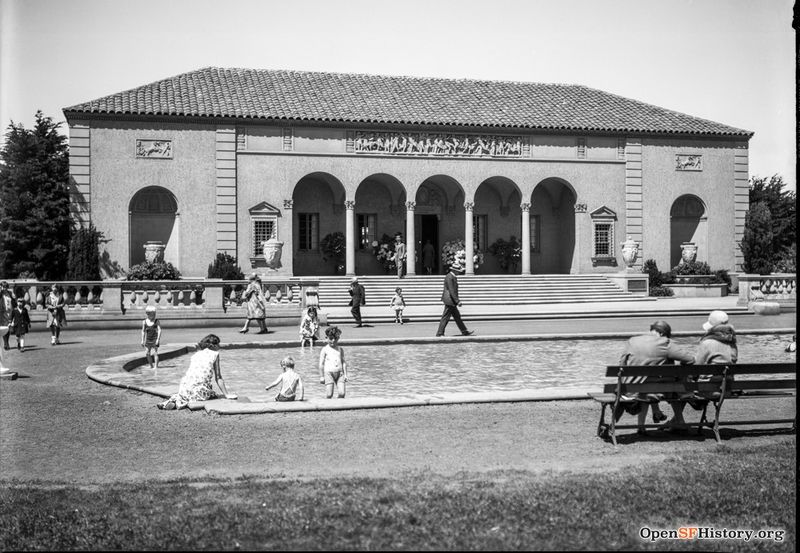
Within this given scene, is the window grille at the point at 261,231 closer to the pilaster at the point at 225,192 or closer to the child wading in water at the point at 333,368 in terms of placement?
the pilaster at the point at 225,192

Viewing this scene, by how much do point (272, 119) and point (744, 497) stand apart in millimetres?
29678

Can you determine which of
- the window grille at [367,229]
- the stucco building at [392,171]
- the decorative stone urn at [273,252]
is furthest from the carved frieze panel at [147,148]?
the window grille at [367,229]

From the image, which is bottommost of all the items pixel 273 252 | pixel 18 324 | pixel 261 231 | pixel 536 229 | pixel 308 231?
pixel 18 324

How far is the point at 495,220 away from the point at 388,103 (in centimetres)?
786

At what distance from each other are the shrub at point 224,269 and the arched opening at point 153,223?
1.92 m

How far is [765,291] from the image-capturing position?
28312 mm

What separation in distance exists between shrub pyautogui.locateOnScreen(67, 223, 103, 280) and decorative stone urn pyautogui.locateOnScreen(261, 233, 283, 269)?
20.9ft

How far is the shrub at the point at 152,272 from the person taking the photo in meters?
28.6

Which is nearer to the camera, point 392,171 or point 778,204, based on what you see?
point 392,171

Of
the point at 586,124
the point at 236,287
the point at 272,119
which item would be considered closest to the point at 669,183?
the point at 586,124

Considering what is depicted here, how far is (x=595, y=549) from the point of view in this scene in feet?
16.2

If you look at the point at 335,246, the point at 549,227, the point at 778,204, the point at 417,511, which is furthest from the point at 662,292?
the point at 417,511

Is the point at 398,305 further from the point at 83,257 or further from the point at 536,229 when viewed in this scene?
the point at 536,229

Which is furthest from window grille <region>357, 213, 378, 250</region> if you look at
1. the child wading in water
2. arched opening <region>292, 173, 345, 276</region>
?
the child wading in water
